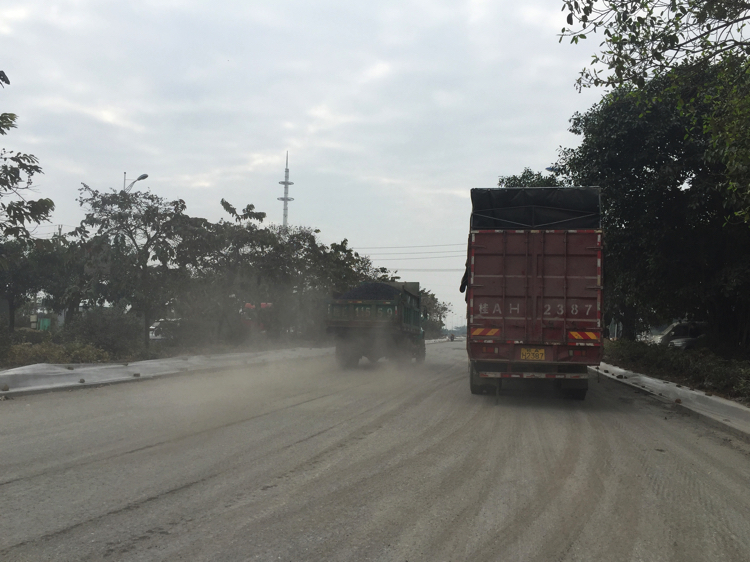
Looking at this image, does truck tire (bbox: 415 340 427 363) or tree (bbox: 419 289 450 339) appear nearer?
truck tire (bbox: 415 340 427 363)

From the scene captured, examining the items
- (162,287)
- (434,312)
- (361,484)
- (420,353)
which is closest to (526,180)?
(420,353)

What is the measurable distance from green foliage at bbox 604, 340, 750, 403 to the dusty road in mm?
1960

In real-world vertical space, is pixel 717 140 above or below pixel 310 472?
above

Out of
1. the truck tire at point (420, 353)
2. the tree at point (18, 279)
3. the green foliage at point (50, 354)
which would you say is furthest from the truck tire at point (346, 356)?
the tree at point (18, 279)

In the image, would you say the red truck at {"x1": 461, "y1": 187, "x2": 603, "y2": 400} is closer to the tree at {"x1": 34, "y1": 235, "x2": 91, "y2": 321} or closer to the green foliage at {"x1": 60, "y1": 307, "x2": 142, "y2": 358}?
the tree at {"x1": 34, "y1": 235, "x2": 91, "y2": 321}

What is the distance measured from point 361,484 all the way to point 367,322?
1357 cm

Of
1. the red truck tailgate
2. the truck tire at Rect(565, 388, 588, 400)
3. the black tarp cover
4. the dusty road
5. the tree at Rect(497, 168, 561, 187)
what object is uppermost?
the tree at Rect(497, 168, 561, 187)

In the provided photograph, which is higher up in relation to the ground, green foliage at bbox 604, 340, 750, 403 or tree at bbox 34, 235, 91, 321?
tree at bbox 34, 235, 91, 321

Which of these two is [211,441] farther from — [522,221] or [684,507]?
[522,221]

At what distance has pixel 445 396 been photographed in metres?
12.9

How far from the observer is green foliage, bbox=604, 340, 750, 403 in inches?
476

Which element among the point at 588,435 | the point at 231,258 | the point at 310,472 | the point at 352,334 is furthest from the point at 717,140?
the point at 231,258

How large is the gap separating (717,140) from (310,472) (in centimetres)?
877

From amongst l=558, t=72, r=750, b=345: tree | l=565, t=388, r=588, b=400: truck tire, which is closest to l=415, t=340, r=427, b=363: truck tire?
l=558, t=72, r=750, b=345: tree
